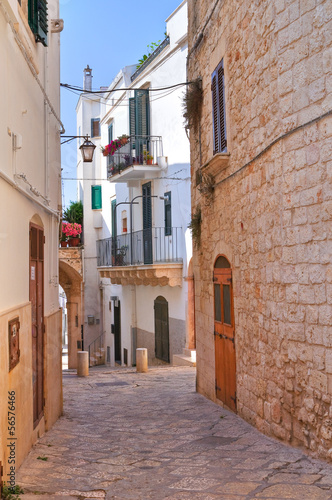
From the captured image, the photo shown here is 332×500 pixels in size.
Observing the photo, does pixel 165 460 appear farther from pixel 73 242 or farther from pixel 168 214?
pixel 73 242

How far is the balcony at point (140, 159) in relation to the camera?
19234 mm

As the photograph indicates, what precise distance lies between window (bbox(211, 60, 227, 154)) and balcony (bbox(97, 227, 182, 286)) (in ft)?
26.1

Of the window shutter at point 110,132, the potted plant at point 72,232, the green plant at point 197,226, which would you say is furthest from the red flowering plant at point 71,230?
the green plant at point 197,226

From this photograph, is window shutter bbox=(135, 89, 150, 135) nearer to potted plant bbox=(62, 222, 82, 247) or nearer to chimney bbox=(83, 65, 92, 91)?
potted plant bbox=(62, 222, 82, 247)

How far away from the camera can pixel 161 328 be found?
1889 centimetres

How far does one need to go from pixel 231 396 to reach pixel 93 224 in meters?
19.6

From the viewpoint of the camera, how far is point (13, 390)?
564 centimetres

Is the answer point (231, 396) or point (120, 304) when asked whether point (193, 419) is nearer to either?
point (231, 396)

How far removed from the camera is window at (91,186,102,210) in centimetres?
2761

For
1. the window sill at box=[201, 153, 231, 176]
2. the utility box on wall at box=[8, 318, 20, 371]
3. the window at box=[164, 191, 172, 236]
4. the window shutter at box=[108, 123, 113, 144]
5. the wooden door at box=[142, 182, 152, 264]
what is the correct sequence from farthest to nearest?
the window shutter at box=[108, 123, 113, 144] < the wooden door at box=[142, 182, 152, 264] < the window at box=[164, 191, 172, 236] < the window sill at box=[201, 153, 231, 176] < the utility box on wall at box=[8, 318, 20, 371]

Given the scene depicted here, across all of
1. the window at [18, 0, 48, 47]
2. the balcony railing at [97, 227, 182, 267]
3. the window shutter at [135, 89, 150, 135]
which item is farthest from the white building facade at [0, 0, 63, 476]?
the window shutter at [135, 89, 150, 135]

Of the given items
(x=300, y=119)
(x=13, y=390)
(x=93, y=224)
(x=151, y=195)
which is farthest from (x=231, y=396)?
(x=93, y=224)

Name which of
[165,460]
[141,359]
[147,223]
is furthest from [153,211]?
[165,460]

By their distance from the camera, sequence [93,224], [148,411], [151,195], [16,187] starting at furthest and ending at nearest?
[93,224] → [151,195] → [148,411] → [16,187]
